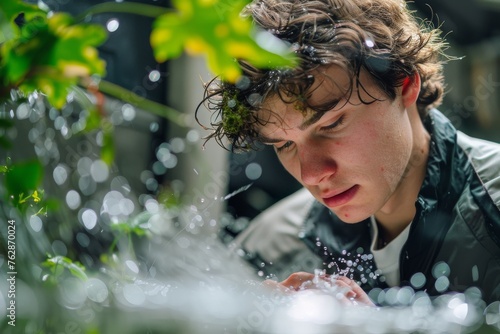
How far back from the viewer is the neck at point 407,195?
649 mm

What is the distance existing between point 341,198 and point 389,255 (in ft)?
0.27

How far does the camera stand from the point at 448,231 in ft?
2.11

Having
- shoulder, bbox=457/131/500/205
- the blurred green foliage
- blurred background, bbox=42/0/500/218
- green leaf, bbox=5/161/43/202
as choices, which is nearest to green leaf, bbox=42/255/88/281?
the blurred green foliage

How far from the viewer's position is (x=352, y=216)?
2.17 feet

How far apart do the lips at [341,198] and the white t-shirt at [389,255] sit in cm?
6

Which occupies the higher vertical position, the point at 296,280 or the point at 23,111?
the point at 23,111

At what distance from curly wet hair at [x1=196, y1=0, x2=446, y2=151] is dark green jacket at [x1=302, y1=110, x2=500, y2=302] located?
9 cm

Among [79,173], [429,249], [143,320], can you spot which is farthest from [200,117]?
[143,320]

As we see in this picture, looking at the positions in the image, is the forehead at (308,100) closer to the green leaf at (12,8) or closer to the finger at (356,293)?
the finger at (356,293)

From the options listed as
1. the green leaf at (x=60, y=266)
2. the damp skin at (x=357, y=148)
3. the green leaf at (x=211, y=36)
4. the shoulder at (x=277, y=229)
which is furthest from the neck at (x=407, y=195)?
the green leaf at (x=211, y=36)

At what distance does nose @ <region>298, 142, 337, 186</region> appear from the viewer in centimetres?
59

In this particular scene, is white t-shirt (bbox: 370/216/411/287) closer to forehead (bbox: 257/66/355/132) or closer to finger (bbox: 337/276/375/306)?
finger (bbox: 337/276/375/306)

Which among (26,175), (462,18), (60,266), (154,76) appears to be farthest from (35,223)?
(462,18)

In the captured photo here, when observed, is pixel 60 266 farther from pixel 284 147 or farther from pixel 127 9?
pixel 284 147
